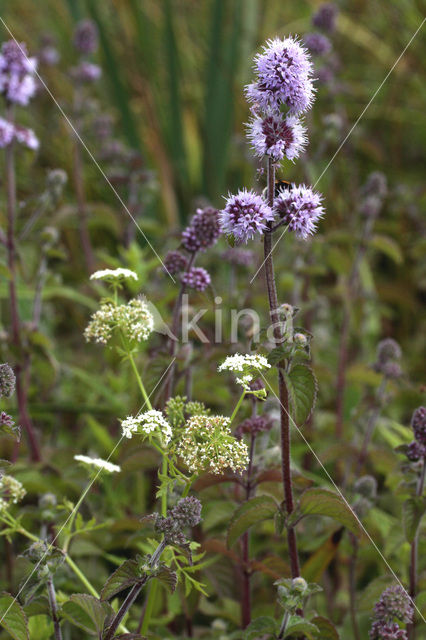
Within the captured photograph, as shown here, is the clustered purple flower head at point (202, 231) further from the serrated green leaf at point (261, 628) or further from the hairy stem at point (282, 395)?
the serrated green leaf at point (261, 628)

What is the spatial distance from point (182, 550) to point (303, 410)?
0.33 m

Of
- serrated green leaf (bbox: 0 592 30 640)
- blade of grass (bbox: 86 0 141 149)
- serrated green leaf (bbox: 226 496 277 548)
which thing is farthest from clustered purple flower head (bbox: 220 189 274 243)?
blade of grass (bbox: 86 0 141 149)

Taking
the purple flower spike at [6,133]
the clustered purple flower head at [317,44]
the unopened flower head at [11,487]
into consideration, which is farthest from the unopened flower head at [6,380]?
the clustered purple flower head at [317,44]

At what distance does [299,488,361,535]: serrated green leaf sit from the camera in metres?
1.31

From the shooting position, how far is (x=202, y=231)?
1643mm

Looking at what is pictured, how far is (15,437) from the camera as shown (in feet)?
4.09

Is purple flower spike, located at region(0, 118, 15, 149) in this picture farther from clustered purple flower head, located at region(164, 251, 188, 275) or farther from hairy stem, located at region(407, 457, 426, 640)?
hairy stem, located at region(407, 457, 426, 640)

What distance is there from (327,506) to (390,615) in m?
0.27

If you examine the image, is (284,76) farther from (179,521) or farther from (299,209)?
(179,521)

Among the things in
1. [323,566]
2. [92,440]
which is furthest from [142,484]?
[323,566]

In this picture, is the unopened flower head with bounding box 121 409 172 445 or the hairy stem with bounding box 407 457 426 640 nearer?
the unopened flower head with bounding box 121 409 172 445

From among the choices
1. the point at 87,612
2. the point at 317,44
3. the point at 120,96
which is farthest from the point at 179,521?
the point at 120,96

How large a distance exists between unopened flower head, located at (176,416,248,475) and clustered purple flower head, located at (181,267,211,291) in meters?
0.51

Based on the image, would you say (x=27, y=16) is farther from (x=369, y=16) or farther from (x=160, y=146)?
(x=369, y=16)
